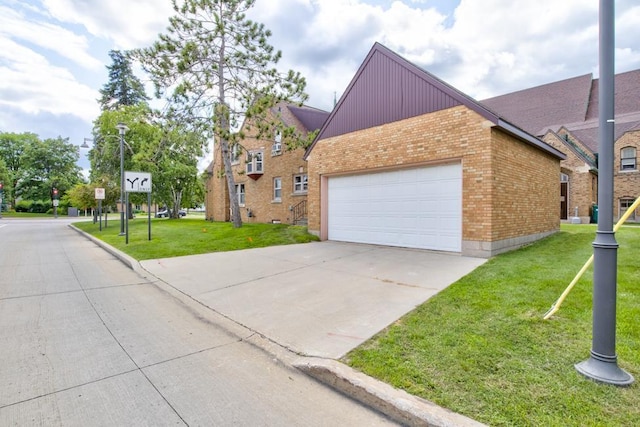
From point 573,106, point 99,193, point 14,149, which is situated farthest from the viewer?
point 14,149

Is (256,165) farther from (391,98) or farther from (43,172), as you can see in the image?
(43,172)

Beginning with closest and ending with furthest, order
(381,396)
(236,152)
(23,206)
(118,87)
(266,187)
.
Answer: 1. (381,396)
2. (236,152)
3. (266,187)
4. (118,87)
5. (23,206)

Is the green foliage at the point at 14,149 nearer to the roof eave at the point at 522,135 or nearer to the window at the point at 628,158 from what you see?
the roof eave at the point at 522,135

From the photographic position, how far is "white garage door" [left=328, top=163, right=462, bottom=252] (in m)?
8.87

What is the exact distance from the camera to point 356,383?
9.24 ft

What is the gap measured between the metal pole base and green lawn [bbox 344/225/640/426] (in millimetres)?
58

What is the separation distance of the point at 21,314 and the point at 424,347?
5850 mm

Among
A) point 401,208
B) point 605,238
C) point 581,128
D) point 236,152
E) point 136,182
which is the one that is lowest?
point 605,238

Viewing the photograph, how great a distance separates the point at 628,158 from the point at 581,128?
224 inches

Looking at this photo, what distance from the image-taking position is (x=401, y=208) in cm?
1009

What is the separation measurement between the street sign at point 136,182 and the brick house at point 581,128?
76.8ft

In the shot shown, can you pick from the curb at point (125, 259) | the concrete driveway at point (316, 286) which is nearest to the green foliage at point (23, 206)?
the curb at point (125, 259)

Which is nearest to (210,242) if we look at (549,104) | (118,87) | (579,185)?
(579,185)

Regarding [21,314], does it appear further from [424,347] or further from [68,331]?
[424,347]
